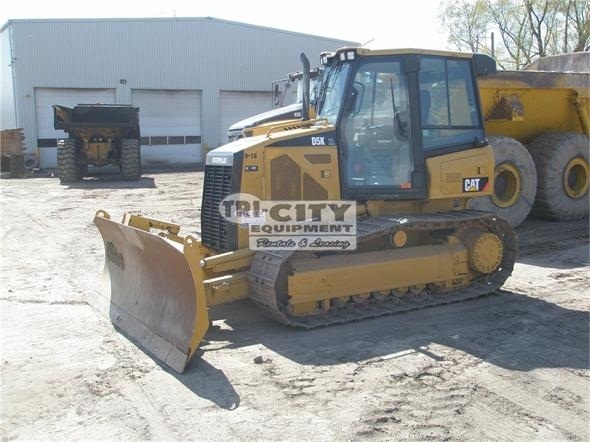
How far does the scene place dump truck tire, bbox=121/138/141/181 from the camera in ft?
65.0

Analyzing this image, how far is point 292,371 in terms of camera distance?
15.5 ft

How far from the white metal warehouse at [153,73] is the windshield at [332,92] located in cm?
2113

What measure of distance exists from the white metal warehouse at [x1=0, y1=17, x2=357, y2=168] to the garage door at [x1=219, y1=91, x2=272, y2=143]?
47mm

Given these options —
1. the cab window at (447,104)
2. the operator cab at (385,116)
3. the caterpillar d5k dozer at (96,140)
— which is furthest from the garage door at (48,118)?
the cab window at (447,104)

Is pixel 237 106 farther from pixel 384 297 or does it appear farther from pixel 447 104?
pixel 384 297

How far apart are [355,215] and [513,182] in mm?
4837

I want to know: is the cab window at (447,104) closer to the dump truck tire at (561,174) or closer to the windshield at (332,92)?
the windshield at (332,92)

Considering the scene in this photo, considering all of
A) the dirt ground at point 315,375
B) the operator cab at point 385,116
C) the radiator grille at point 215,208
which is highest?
the operator cab at point 385,116

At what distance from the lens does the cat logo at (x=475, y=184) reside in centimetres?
664

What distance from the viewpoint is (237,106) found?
96.0 feet

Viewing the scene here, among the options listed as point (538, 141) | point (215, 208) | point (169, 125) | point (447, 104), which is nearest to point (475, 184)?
point (447, 104)

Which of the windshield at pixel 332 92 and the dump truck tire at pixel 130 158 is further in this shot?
the dump truck tire at pixel 130 158

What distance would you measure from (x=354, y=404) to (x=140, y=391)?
1.52m

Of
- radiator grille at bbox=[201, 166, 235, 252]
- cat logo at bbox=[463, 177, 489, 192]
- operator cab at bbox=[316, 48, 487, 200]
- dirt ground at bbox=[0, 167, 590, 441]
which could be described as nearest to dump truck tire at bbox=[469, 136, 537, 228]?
dirt ground at bbox=[0, 167, 590, 441]
